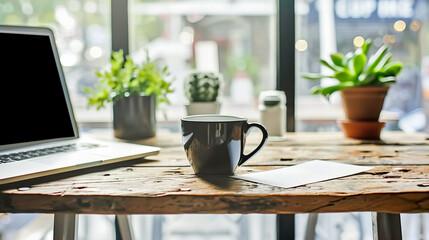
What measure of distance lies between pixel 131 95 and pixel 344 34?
3.24ft

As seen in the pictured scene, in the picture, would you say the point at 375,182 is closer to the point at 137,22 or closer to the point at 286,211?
the point at 286,211

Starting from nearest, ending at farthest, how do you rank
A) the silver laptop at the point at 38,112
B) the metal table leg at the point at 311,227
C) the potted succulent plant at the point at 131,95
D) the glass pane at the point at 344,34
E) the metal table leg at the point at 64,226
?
the metal table leg at the point at 64,226
the silver laptop at the point at 38,112
the potted succulent plant at the point at 131,95
the metal table leg at the point at 311,227
the glass pane at the point at 344,34

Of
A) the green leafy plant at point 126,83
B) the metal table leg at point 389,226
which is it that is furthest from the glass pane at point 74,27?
the metal table leg at point 389,226

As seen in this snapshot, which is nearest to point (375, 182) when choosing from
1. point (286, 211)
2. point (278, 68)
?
point (286, 211)

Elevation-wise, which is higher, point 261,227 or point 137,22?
point 137,22

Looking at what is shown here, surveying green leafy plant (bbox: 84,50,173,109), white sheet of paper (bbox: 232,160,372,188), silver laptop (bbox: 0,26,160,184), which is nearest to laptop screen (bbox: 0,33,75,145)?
silver laptop (bbox: 0,26,160,184)

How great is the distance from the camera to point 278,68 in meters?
1.40

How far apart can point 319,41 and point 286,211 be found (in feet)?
4.00

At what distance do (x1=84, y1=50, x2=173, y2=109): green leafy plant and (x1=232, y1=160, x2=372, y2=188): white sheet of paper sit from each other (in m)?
0.53

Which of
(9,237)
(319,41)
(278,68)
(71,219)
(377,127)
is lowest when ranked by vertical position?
(9,237)

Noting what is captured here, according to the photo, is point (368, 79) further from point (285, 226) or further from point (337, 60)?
point (285, 226)

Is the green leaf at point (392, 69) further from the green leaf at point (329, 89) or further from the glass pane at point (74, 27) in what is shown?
the glass pane at point (74, 27)

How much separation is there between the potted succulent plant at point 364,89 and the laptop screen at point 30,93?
2.32ft

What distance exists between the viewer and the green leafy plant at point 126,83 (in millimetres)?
1105
